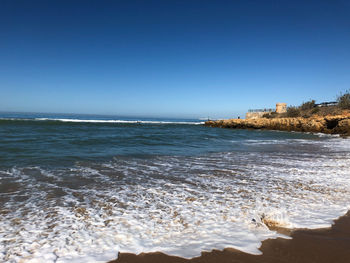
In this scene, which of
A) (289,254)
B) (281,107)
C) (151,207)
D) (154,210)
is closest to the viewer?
(289,254)

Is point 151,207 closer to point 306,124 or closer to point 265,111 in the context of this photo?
point 306,124

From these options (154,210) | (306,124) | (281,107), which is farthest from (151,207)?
(281,107)

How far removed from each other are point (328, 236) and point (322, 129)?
2547cm

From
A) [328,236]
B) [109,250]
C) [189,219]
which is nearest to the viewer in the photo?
[109,250]

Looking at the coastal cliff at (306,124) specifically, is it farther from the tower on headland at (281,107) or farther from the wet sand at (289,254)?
the wet sand at (289,254)

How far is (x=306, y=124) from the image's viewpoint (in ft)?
81.6

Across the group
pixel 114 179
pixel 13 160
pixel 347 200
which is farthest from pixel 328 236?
pixel 13 160

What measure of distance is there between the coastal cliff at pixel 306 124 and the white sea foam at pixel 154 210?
20.0 m

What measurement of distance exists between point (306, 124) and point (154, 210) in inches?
1062

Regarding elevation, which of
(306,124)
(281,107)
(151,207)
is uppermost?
(281,107)

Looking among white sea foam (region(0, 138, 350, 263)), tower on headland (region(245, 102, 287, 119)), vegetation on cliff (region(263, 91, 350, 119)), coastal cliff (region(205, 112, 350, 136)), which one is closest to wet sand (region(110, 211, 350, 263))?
white sea foam (region(0, 138, 350, 263))

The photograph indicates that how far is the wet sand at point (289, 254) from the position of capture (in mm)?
1965

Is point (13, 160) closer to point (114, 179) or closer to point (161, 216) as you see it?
point (114, 179)

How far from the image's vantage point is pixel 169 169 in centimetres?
568
